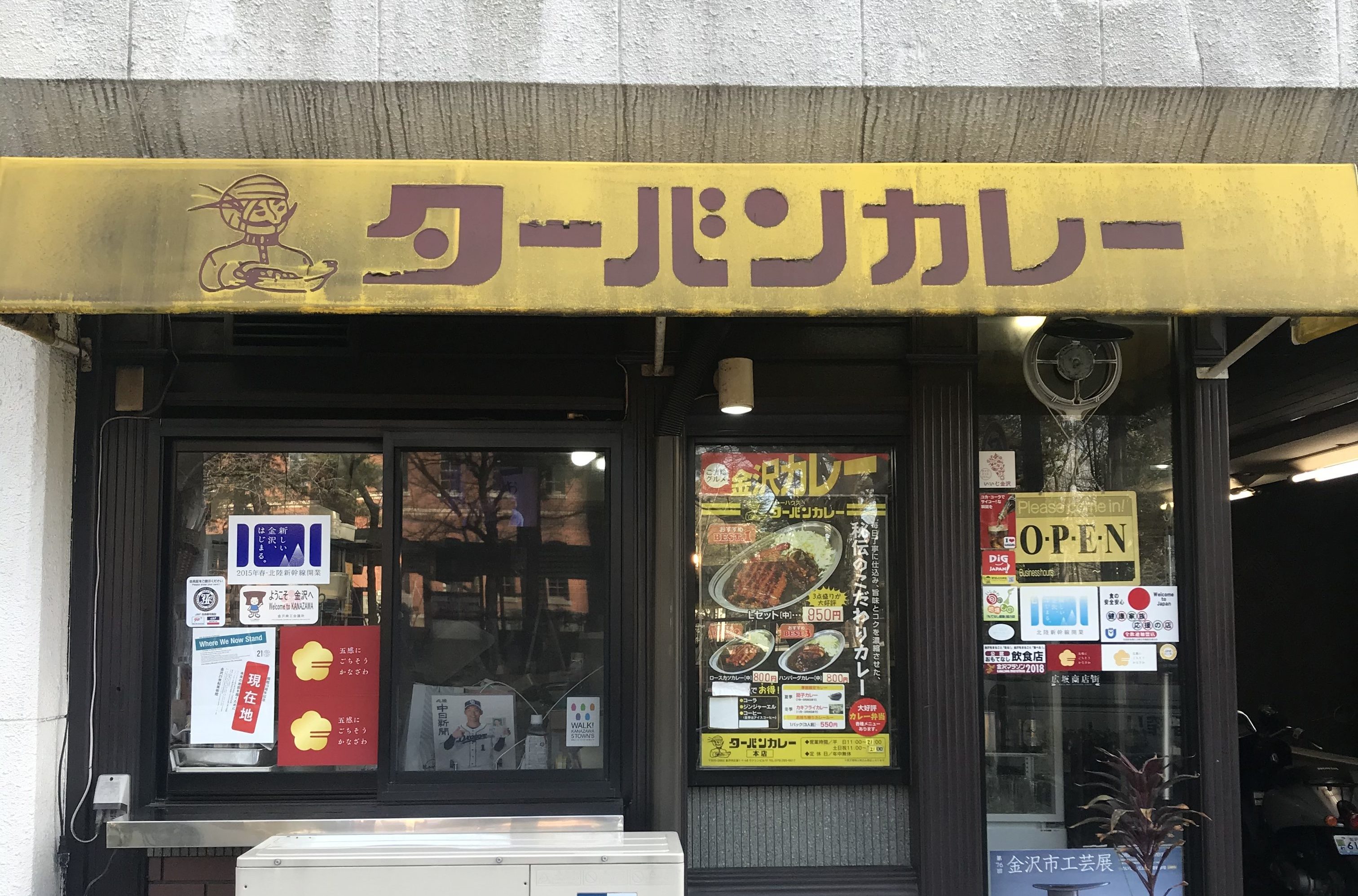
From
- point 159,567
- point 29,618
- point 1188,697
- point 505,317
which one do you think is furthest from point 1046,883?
point 29,618

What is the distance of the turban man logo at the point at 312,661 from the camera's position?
6.10m

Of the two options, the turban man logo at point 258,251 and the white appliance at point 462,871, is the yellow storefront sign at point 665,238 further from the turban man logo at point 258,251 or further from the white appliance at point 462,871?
the white appliance at point 462,871

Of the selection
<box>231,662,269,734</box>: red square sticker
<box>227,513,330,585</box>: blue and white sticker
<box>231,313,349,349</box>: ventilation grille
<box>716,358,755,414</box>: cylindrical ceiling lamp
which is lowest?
<box>231,662,269,734</box>: red square sticker

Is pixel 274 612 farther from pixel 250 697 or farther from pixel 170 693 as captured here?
pixel 170 693

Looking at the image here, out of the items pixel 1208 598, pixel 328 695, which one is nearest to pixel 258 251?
pixel 328 695

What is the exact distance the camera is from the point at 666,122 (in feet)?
17.6

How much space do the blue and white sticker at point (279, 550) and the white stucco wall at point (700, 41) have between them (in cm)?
253

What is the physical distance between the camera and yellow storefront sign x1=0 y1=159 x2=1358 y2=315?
15.1ft

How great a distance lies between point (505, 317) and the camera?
243 inches

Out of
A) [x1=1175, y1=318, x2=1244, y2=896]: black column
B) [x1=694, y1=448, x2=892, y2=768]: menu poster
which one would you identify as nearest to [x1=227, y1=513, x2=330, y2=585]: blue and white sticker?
[x1=694, y1=448, x2=892, y2=768]: menu poster

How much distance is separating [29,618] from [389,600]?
187 centimetres

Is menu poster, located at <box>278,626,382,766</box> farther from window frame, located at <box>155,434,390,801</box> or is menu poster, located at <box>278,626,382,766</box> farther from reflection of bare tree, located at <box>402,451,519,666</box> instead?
reflection of bare tree, located at <box>402,451,519,666</box>

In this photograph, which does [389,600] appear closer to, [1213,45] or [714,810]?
[714,810]

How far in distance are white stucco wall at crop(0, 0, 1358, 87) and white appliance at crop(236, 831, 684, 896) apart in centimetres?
379
